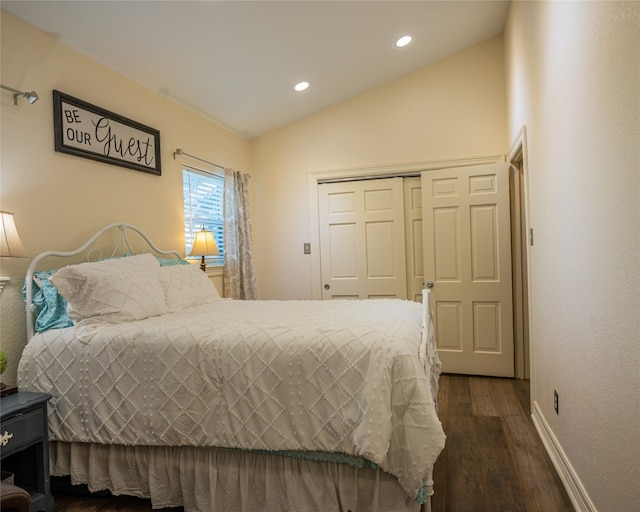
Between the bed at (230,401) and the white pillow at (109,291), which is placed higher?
the white pillow at (109,291)

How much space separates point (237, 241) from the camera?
4.07 meters

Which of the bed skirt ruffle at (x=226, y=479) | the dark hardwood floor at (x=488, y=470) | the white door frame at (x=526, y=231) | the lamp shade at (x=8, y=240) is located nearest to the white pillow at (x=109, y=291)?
the lamp shade at (x=8, y=240)

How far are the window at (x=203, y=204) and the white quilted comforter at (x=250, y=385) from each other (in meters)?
1.69

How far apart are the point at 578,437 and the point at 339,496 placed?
1.10m

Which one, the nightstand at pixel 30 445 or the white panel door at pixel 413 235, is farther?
the white panel door at pixel 413 235

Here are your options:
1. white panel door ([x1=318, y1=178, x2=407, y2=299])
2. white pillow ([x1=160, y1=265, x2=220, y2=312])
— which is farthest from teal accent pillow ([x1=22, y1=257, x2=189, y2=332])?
white panel door ([x1=318, y1=178, x2=407, y2=299])

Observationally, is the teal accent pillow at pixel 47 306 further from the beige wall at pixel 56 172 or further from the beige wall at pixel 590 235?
Result: the beige wall at pixel 590 235

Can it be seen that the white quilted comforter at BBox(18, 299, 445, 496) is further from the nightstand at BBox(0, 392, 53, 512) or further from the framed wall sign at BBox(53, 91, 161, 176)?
the framed wall sign at BBox(53, 91, 161, 176)

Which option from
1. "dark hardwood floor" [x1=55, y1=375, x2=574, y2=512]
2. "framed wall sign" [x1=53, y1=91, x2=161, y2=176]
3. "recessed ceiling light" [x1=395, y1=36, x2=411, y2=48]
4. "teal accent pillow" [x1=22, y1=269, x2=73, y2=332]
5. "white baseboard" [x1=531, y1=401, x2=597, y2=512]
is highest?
"recessed ceiling light" [x1=395, y1=36, x2=411, y2=48]

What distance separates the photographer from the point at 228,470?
5.86 ft

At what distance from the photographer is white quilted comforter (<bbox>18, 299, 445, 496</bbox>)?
4.98 feet

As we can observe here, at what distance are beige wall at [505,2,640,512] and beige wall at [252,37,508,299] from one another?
131cm

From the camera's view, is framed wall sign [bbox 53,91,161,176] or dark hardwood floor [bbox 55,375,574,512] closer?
dark hardwood floor [bbox 55,375,574,512]

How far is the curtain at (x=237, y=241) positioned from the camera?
13.2 feet
